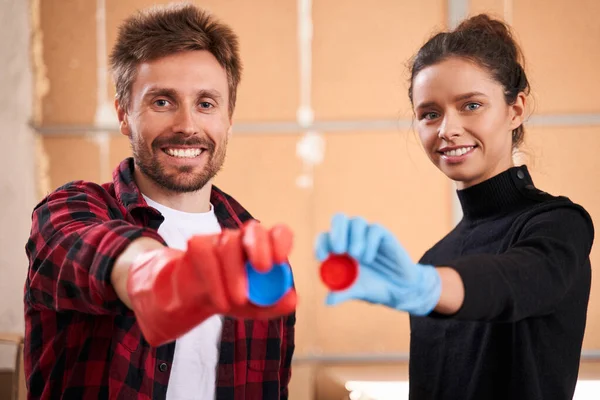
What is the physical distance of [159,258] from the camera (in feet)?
2.41

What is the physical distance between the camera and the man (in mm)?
705

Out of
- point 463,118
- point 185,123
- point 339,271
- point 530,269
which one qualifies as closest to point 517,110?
point 463,118

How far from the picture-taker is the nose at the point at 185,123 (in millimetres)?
1377

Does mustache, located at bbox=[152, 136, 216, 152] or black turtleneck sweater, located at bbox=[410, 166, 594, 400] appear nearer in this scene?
black turtleneck sweater, located at bbox=[410, 166, 594, 400]

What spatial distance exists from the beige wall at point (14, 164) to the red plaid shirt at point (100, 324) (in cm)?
154

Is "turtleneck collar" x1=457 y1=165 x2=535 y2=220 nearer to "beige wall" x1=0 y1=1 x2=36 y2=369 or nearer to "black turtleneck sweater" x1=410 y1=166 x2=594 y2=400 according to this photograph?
"black turtleneck sweater" x1=410 y1=166 x2=594 y2=400

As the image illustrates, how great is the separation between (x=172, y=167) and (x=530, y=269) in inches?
28.7

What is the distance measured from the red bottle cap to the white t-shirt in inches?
26.1

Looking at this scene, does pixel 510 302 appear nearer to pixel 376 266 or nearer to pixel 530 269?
pixel 530 269

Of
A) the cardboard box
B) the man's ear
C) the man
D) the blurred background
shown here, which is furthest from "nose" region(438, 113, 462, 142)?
the blurred background

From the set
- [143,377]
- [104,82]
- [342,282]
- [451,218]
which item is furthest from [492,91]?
[104,82]

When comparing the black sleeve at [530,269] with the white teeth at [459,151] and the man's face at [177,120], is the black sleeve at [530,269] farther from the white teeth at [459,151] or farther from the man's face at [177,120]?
the man's face at [177,120]

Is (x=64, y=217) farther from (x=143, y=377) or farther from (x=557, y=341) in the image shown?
(x=557, y=341)

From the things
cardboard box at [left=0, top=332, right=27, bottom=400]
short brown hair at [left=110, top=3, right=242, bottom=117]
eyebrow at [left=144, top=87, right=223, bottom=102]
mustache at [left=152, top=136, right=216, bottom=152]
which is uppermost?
short brown hair at [left=110, top=3, right=242, bottom=117]
